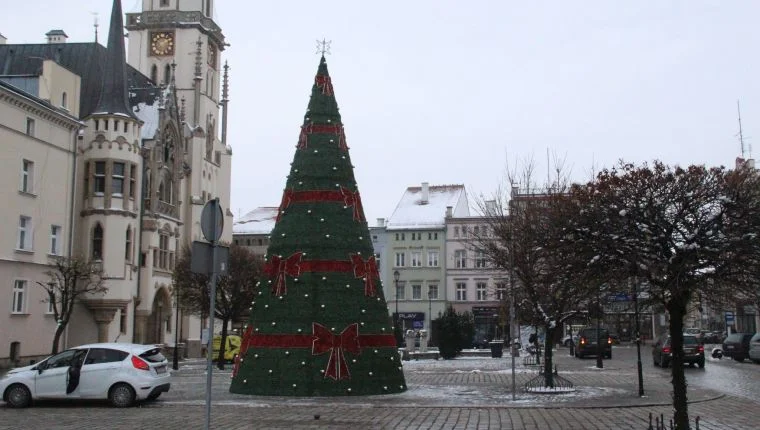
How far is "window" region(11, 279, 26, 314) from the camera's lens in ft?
116

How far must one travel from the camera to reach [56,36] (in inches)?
2144

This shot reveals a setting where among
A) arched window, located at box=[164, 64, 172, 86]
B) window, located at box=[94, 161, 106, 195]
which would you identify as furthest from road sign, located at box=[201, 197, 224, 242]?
arched window, located at box=[164, 64, 172, 86]

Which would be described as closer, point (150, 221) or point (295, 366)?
point (295, 366)

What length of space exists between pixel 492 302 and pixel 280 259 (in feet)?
194

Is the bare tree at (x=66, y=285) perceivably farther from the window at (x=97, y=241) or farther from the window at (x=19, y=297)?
the window at (x=97, y=241)

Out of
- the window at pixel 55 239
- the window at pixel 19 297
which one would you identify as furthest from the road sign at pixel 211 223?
the window at pixel 55 239

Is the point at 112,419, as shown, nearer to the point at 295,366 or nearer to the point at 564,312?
the point at 295,366

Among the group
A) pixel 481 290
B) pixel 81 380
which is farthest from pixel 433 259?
pixel 81 380

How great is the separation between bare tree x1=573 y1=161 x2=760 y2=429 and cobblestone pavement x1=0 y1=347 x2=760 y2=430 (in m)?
4.27

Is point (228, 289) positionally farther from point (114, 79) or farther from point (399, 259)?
point (399, 259)

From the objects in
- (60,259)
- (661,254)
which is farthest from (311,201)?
(60,259)

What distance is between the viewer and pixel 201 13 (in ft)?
212

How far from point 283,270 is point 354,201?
2.70 metres

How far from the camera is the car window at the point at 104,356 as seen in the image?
19.5 meters
